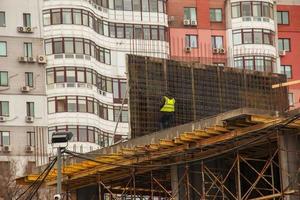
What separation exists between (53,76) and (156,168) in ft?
103

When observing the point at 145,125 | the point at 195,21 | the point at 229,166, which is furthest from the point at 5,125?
the point at 229,166

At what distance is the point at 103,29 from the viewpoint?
250ft

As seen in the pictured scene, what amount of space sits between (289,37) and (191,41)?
7717 millimetres

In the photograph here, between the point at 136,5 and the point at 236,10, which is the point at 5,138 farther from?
the point at 236,10

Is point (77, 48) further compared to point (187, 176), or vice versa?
point (77, 48)

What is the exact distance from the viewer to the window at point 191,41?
80062mm

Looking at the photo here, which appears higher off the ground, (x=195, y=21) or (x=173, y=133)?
(x=195, y=21)

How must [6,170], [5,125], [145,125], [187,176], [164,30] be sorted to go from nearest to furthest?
[187,176] < [145,125] < [6,170] < [5,125] < [164,30]

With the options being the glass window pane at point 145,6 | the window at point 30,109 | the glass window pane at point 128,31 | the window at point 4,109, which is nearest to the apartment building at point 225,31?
the glass window pane at point 145,6

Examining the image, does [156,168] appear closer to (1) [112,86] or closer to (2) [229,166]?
(2) [229,166]

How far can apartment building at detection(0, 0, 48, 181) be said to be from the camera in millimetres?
71438

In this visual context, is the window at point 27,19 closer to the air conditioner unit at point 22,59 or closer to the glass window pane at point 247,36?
the air conditioner unit at point 22,59

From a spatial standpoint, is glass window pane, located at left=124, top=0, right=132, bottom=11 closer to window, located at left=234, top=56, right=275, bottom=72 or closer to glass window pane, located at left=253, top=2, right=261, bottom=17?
window, located at left=234, top=56, right=275, bottom=72

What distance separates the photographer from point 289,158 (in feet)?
124
